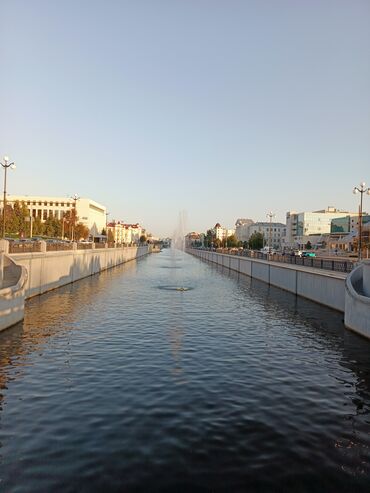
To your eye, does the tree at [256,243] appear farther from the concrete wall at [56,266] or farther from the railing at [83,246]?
the railing at [83,246]

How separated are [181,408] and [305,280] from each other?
91.1 feet

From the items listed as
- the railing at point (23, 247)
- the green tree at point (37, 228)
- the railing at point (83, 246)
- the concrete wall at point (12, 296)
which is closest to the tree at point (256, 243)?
the green tree at point (37, 228)

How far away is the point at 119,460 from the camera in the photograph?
815cm

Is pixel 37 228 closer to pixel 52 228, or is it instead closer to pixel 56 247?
pixel 52 228

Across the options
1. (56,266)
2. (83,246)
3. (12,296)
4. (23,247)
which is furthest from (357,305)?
(83,246)

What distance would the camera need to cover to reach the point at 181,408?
36.0ft

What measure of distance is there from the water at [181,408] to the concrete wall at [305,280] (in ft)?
19.5

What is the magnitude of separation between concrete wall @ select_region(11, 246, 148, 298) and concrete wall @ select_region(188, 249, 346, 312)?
22.7 m

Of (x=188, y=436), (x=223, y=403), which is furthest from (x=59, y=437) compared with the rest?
(x=223, y=403)

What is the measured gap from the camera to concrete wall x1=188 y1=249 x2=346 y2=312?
2845cm

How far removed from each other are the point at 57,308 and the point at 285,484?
906 inches

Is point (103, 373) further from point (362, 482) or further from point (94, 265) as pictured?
point (94, 265)

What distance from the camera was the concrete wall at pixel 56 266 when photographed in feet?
102

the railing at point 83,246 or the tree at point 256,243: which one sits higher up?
the tree at point 256,243
